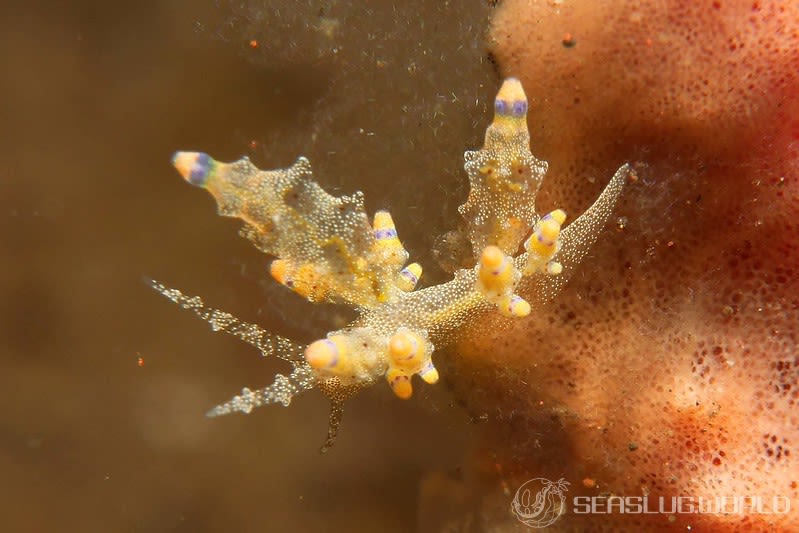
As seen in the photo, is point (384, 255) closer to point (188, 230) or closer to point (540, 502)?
point (188, 230)

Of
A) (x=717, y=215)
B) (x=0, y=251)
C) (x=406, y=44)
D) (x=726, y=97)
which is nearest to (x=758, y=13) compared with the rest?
(x=726, y=97)

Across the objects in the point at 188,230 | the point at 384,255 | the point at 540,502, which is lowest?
the point at 540,502

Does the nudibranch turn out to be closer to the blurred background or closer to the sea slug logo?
the blurred background

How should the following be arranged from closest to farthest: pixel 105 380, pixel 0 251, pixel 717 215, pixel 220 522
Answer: pixel 717 215 < pixel 0 251 < pixel 105 380 < pixel 220 522

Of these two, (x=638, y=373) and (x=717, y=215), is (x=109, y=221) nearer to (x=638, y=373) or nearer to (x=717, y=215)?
(x=638, y=373)

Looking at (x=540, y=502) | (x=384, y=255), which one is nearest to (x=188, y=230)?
(x=384, y=255)

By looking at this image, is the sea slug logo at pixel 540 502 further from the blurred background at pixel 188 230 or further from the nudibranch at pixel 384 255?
the nudibranch at pixel 384 255
